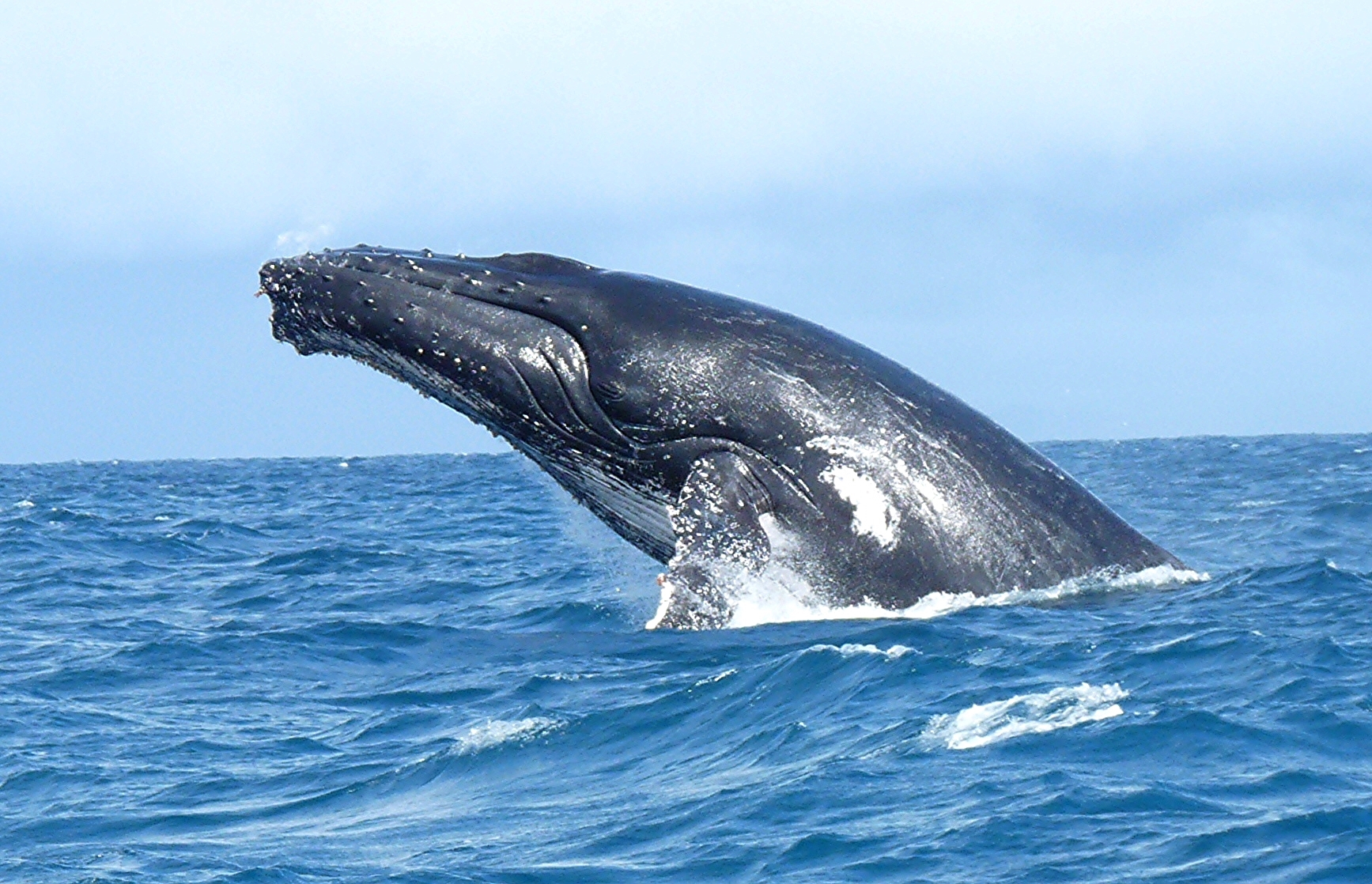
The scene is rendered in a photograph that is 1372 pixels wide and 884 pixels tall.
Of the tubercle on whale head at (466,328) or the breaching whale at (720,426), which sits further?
the tubercle on whale head at (466,328)

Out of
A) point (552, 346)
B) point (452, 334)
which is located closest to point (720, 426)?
point (552, 346)

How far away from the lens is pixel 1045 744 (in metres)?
9.16

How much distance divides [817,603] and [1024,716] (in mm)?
3045

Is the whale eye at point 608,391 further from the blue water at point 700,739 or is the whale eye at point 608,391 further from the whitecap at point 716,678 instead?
the whitecap at point 716,678

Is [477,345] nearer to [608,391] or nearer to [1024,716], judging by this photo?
[608,391]

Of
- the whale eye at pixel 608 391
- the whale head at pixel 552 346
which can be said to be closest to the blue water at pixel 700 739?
the whale head at pixel 552 346

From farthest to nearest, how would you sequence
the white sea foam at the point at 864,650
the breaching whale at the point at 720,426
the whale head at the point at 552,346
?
the whale head at the point at 552,346
the breaching whale at the point at 720,426
the white sea foam at the point at 864,650

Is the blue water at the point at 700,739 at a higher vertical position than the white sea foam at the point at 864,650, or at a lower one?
lower

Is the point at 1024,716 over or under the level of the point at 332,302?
under

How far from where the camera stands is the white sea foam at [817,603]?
488 inches

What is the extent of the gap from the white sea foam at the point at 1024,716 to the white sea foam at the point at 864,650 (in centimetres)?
125

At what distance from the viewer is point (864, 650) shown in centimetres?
1142

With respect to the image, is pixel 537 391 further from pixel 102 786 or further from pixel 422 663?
pixel 102 786

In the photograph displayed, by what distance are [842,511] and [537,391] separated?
8.23ft
